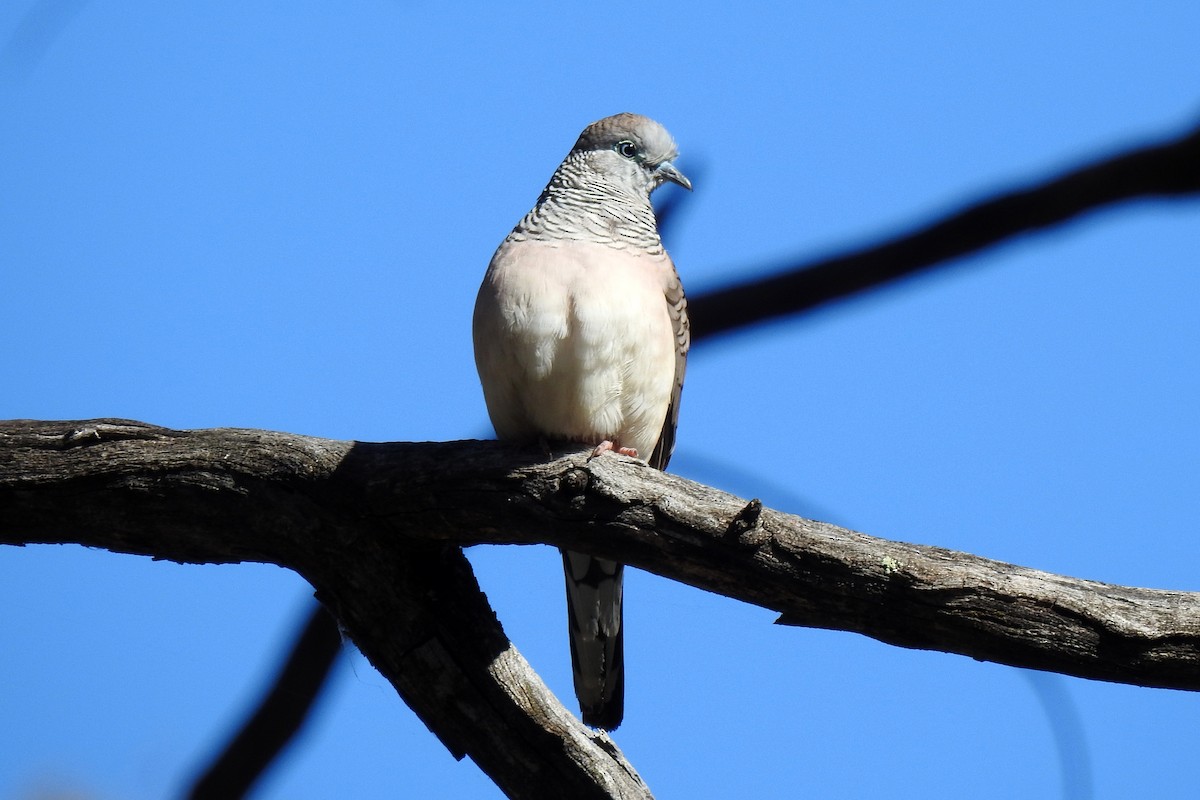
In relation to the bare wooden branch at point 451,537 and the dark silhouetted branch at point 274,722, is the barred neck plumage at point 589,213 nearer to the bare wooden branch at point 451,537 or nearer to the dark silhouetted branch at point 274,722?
the bare wooden branch at point 451,537

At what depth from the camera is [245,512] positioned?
4.20m

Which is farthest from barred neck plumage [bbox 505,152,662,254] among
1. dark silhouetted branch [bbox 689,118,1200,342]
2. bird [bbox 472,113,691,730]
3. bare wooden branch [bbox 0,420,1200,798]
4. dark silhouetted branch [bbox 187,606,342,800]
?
dark silhouetted branch [bbox 187,606,342,800]

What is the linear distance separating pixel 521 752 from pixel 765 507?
4.18 ft

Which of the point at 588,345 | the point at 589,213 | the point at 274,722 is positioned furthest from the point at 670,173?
the point at 274,722

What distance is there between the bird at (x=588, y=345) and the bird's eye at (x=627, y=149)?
278mm

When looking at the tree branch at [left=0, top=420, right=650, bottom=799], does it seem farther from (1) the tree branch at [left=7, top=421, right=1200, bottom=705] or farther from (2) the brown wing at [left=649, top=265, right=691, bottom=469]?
(2) the brown wing at [left=649, top=265, right=691, bottom=469]

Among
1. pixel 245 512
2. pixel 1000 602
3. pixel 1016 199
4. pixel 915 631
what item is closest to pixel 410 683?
pixel 245 512

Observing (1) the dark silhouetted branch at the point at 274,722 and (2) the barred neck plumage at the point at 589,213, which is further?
(1) the dark silhouetted branch at the point at 274,722

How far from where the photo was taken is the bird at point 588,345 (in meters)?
4.36

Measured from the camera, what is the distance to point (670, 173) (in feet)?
17.9

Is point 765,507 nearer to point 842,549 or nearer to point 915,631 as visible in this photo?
point 842,549

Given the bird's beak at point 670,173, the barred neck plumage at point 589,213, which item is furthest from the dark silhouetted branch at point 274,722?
the bird's beak at point 670,173

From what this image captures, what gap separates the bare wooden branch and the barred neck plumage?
41.6 inches

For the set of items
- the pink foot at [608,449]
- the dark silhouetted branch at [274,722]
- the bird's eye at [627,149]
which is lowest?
the dark silhouetted branch at [274,722]
